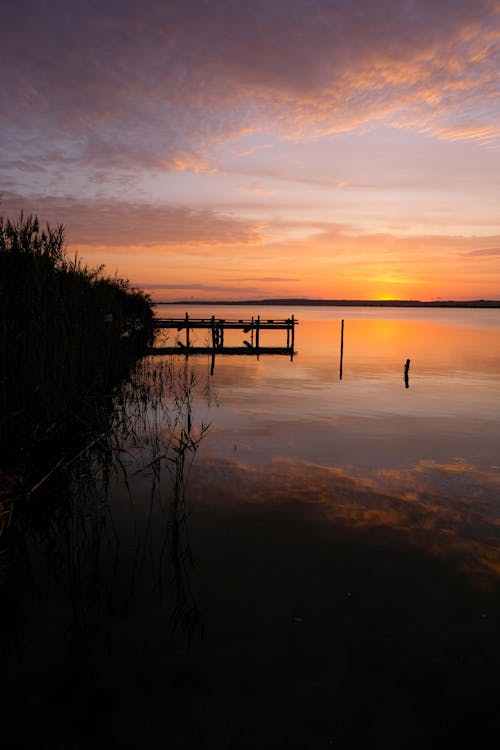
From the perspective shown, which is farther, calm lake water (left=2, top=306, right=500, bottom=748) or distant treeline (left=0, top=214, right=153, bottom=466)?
distant treeline (left=0, top=214, right=153, bottom=466)

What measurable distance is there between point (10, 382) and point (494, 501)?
32.4 feet

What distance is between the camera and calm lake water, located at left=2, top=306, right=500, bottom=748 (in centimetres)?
441

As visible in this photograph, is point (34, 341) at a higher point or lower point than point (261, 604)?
higher

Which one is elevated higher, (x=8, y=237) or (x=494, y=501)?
(x=8, y=237)

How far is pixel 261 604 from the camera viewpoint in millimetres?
6125

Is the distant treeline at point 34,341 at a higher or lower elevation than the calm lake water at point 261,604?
higher

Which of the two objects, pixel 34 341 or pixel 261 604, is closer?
pixel 261 604

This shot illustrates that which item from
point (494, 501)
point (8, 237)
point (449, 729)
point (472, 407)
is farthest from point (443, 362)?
point (449, 729)

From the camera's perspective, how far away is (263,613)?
593cm

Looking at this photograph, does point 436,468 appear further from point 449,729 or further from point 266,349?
point 266,349

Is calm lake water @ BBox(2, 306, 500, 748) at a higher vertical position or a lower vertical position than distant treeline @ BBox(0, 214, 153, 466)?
lower

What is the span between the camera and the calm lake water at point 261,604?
4.41m

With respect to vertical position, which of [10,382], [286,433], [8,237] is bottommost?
[286,433]

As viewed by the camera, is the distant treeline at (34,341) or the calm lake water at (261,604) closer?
the calm lake water at (261,604)
